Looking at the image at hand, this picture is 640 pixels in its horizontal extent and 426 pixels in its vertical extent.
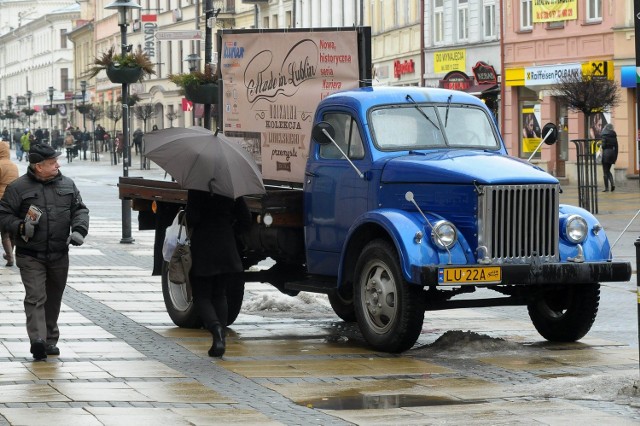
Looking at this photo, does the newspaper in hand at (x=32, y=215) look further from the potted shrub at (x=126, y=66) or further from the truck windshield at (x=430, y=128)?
the potted shrub at (x=126, y=66)

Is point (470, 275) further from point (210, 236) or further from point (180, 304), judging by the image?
point (180, 304)

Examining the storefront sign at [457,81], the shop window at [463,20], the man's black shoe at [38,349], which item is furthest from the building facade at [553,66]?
the man's black shoe at [38,349]

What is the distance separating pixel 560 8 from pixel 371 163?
3323 cm

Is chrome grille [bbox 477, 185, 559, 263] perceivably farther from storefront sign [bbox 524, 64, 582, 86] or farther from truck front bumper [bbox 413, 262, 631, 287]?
storefront sign [bbox 524, 64, 582, 86]

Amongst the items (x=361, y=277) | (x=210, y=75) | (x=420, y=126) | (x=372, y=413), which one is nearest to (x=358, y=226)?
(x=361, y=277)

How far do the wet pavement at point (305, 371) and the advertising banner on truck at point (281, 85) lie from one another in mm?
1604

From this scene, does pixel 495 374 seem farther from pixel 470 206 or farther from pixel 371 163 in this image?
pixel 371 163

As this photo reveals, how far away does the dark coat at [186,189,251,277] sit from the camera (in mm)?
12406

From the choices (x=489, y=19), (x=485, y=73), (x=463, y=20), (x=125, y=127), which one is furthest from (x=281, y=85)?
(x=463, y=20)

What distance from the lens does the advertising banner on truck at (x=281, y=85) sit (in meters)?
15.3

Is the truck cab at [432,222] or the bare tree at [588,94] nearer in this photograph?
the truck cab at [432,222]

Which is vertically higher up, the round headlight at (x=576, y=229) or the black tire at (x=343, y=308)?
the round headlight at (x=576, y=229)

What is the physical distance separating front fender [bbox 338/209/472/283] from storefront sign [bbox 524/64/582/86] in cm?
3227

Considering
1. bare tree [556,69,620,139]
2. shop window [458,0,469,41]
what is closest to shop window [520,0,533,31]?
shop window [458,0,469,41]
